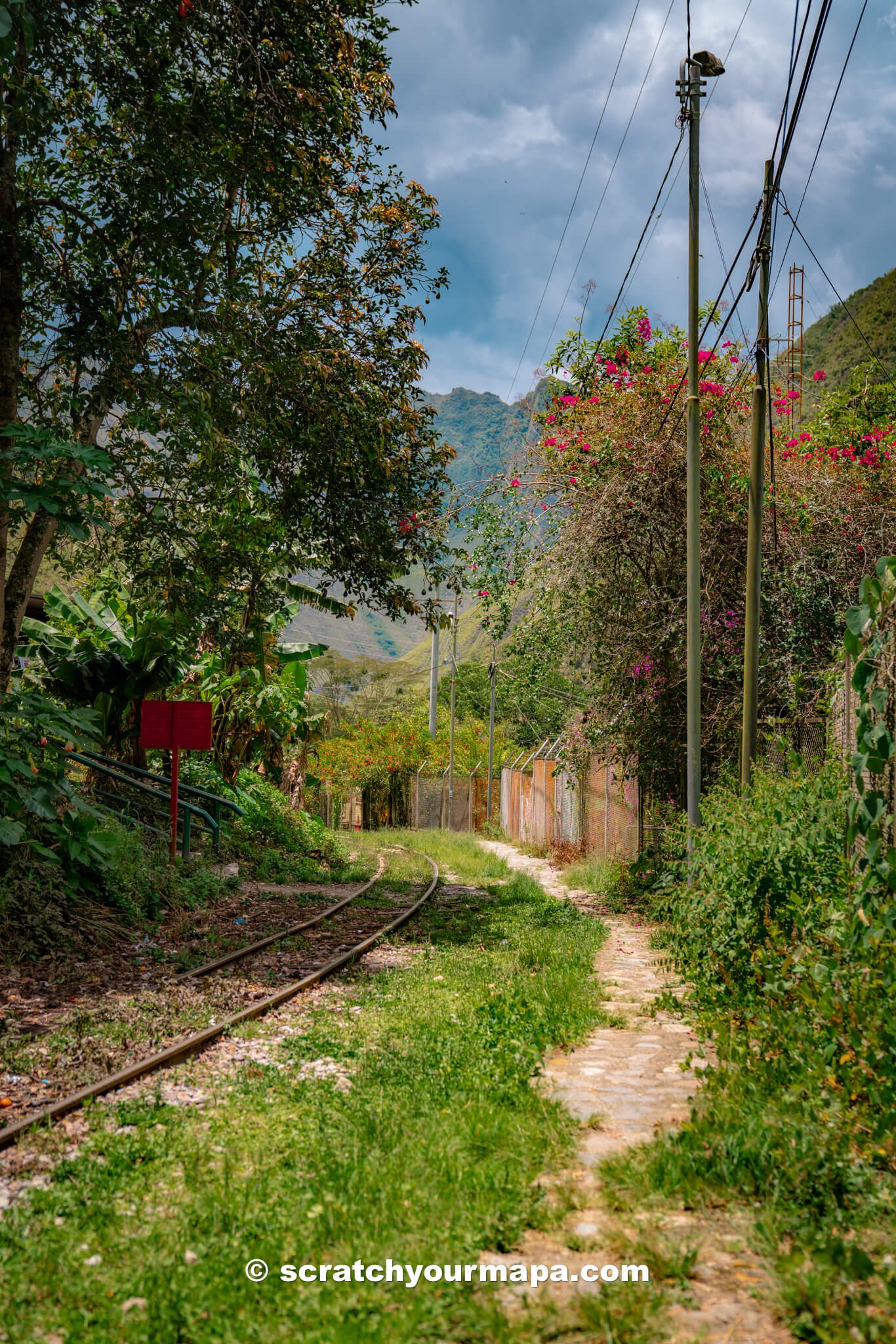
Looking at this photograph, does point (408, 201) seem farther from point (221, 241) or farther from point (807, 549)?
point (807, 549)

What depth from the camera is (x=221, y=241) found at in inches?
417

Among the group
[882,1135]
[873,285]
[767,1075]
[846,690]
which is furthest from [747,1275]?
[873,285]

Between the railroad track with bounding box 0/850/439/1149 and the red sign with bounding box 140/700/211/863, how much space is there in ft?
8.87

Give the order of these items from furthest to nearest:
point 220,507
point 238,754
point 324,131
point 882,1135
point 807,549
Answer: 1. point 238,754
2. point 807,549
3. point 220,507
4. point 324,131
5. point 882,1135

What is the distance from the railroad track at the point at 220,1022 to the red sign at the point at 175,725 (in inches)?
112

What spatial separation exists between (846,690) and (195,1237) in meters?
5.73

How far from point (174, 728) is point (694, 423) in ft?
24.8

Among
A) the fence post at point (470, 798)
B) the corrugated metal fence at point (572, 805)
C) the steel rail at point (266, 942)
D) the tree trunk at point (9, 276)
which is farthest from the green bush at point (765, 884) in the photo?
the fence post at point (470, 798)

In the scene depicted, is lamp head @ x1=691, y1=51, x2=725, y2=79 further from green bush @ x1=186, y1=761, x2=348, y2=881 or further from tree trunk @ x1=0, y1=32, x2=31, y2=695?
green bush @ x1=186, y1=761, x2=348, y2=881

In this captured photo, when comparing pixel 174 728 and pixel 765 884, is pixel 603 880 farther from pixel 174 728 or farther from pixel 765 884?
pixel 765 884

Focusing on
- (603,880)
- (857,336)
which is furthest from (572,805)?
(857,336)

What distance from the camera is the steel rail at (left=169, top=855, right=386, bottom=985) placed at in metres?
8.79

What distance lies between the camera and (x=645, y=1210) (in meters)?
3.87

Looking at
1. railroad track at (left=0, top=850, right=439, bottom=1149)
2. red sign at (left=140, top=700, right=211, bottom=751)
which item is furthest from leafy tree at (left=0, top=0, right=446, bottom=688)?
railroad track at (left=0, top=850, right=439, bottom=1149)
